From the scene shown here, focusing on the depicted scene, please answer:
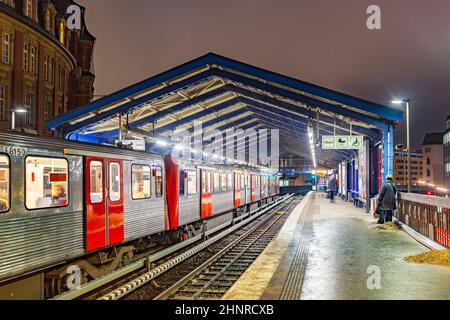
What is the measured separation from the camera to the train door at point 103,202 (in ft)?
26.5

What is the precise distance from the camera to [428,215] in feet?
36.8

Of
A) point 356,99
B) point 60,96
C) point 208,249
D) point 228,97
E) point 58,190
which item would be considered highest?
point 60,96

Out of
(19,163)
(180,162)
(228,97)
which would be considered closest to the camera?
(19,163)

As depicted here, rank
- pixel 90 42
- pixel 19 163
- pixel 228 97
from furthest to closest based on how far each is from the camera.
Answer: pixel 90 42, pixel 228 97, pixel 19 163

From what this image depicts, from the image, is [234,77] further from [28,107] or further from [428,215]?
[28,107]

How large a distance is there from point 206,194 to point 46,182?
8.92 m

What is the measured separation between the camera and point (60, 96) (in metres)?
34.3

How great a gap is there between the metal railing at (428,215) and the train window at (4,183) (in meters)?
8.00

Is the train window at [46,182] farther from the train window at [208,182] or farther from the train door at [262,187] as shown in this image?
the train door at [262,187]

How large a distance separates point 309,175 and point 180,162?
53207 mm

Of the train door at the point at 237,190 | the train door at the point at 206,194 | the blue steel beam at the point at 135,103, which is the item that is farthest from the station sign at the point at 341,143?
the blue steel beam at the point at 135,103

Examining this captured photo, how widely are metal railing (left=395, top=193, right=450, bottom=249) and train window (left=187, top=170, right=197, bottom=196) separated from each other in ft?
20.8
